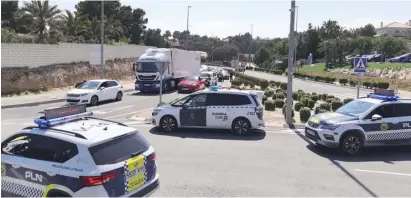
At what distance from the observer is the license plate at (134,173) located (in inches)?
237

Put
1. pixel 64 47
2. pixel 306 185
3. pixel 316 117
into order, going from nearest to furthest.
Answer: pixel 306 185, pixel 316 117, pixel 64 47

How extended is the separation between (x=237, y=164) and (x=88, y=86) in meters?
15.9

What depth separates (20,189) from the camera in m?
6.08

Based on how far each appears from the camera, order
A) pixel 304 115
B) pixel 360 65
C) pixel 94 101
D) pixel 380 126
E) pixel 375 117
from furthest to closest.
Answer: pixel 94 101, pixel 304 115, pixel 360 65, pixel 380 126, pixel 375 117

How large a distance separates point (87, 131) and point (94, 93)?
17508 millimetres

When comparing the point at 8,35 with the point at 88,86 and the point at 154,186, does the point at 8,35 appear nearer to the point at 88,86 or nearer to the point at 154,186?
the point at 88,86

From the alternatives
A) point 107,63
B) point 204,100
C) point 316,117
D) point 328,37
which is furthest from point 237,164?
point 328,37

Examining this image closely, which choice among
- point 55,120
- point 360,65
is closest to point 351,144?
point 360,65

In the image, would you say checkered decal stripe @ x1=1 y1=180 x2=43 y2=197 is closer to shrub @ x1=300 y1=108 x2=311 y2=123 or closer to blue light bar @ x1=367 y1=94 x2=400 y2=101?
blue light bar @ x1=367 y1=94 x2=400 y2=101

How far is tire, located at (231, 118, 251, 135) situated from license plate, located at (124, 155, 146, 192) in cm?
825

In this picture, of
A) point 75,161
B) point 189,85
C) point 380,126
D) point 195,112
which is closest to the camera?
point 75,161

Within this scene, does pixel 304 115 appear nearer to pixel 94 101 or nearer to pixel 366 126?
pixel 366 126

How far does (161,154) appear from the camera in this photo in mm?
11109

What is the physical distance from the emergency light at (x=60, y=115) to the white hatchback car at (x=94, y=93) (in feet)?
51.7
